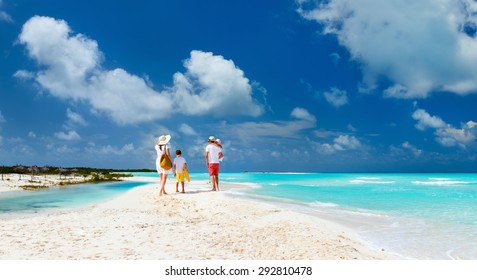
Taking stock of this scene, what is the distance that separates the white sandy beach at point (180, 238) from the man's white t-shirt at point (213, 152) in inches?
190

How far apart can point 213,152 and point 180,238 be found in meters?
7.93

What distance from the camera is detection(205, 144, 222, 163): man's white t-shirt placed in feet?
49.7

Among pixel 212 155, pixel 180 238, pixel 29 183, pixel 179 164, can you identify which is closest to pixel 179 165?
pixel 179 164

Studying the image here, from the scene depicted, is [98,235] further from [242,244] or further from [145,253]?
[242,244]

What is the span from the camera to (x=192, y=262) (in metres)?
6.06

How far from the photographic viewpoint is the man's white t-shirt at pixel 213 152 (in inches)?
597

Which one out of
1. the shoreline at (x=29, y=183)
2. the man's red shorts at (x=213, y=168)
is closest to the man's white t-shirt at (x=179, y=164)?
the man's red shorts at (x=213, y=168)

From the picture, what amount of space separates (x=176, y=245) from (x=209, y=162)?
8.57m

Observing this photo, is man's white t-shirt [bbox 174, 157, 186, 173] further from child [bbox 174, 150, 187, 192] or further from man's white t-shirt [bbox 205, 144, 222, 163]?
man's white t-shirt [bbox 205, 144, 222, 163]

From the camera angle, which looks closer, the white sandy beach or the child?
the white sandy beach

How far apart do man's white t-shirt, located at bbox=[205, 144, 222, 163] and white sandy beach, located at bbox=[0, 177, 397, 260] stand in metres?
4.82

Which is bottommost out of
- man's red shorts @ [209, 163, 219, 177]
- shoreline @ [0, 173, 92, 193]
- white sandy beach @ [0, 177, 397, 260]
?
white sandy beach @ [0, 177, 397, 260]

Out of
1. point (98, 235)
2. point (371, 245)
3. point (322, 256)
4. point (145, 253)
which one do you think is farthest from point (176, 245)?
point (371, 245)

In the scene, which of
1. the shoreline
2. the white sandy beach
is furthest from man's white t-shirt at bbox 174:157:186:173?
the shoreline
